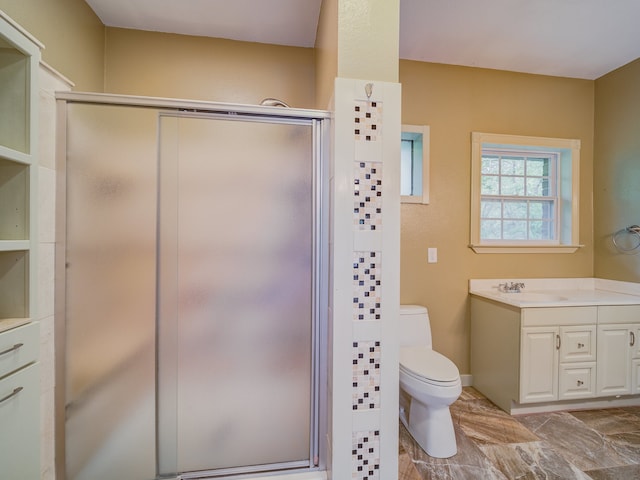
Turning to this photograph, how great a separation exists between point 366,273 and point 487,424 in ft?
5.13

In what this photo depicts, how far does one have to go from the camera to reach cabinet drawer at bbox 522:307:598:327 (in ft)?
6.60

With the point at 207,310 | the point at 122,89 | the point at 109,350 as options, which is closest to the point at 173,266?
the point at 207,310

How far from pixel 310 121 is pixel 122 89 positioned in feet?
4.86

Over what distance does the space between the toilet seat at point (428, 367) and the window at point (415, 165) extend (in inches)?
45.7

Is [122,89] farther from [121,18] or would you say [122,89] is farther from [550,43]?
[550,43]

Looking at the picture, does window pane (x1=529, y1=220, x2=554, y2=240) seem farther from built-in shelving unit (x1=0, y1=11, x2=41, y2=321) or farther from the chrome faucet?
built-in shelving unit (x1=0, y1=11, x2=41, y2=321)

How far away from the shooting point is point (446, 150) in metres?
2.45

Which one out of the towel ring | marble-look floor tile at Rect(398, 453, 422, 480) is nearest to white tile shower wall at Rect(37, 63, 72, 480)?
marble-look floor tile at Rect(398, 453, 422, 480)

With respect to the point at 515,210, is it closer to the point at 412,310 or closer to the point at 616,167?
the point at 616,167

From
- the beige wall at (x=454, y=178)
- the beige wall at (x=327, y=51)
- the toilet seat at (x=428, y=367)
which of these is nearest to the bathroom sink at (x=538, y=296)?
the beige wall at (x=454, y=178)

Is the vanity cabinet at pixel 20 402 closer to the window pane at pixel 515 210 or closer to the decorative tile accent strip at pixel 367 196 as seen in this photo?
the decorative tile accent strip at pixel 367 196

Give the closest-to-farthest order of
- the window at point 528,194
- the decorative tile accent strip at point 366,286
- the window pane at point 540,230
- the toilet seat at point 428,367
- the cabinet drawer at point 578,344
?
the decorative tile accent strip at point 366,286
the toilet seat at point 428,367
the cabinet drawer at point 578,344
the window at point 528,194
the window pane at point 540,230

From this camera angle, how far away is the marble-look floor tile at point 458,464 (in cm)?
155

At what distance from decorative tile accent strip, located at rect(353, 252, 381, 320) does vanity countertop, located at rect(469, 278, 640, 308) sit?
1.31 meters
